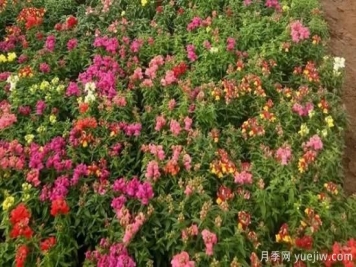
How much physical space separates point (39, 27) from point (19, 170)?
294cm

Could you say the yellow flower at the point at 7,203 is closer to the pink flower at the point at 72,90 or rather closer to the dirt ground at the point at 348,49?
the pink flower at the point at 72,90

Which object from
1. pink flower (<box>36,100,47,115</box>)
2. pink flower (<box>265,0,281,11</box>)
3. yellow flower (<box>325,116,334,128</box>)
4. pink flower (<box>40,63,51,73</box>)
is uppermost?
pink flower (<box>265,0,281,11</box>)

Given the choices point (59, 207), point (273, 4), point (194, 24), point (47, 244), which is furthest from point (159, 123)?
point (273, 4)

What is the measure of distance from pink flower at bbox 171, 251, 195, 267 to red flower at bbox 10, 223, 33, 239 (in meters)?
1.35

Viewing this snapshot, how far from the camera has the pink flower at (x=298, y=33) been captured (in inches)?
241

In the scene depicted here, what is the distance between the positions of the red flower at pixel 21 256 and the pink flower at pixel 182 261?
131 cm

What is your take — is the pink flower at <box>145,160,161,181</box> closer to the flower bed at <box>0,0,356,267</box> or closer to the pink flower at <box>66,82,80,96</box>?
the flower bed at <box>0,0,356,267</box>

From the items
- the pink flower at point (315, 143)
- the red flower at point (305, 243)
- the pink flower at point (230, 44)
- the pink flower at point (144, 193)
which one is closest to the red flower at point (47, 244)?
the pink flower at point (144, 193)

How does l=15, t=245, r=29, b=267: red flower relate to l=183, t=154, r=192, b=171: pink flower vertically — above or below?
below

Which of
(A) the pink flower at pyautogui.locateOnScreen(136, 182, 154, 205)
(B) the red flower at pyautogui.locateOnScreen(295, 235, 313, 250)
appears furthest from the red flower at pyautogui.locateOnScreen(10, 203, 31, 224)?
(B) the red flower at pyautogui.locateOnScreen(295, 235, 313, 250)

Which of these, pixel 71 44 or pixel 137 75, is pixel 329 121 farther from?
pixel 71 44

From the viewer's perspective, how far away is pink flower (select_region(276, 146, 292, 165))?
4.60m

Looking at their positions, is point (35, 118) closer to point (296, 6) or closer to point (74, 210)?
point (74, 210)

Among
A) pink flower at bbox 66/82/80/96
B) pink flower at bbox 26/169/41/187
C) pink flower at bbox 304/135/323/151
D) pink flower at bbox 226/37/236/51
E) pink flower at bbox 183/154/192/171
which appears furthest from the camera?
pink flower at bbox 226/37/236/51
